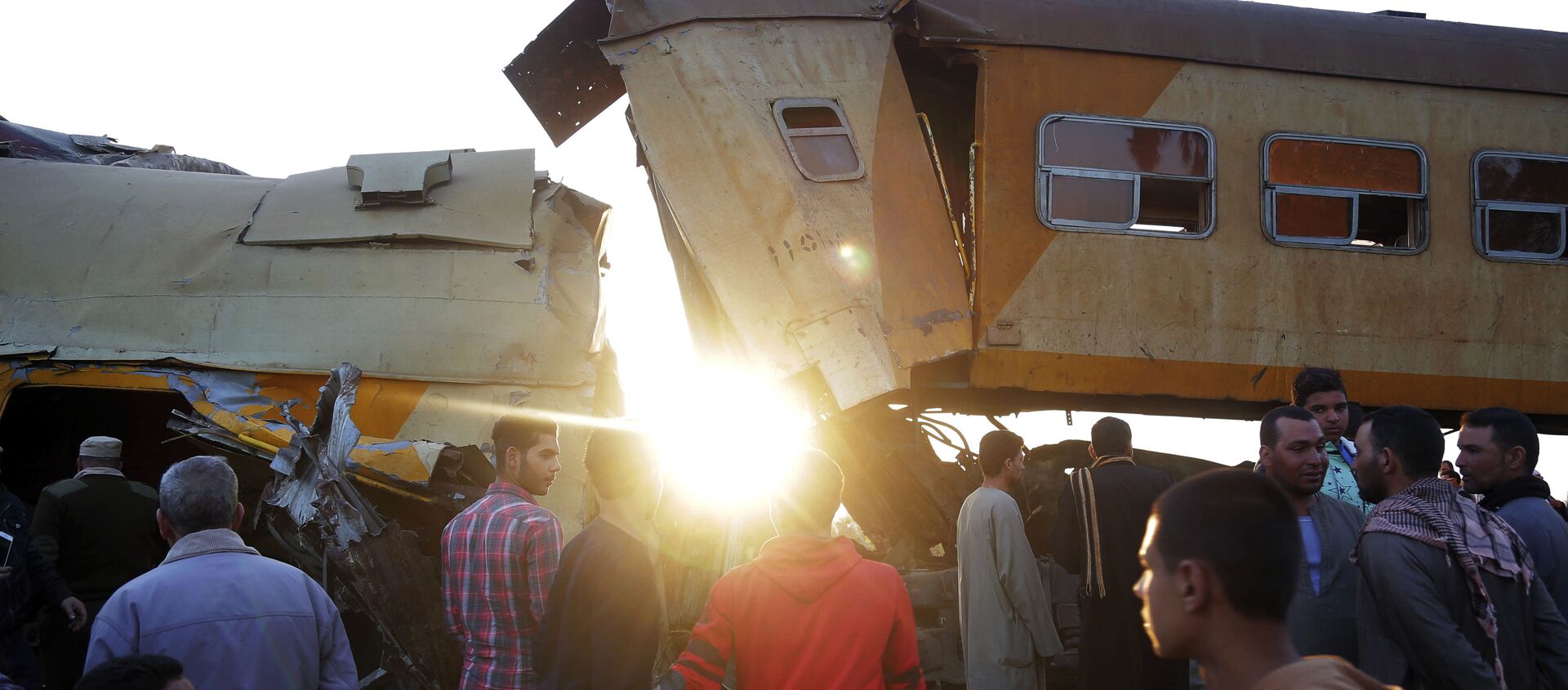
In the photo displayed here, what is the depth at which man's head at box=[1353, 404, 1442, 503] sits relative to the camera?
3588 mm

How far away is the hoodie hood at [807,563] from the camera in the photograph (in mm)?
3295

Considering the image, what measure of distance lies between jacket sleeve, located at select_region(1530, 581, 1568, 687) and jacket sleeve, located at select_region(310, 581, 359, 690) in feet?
12.5

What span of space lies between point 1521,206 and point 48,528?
9825 millimetres

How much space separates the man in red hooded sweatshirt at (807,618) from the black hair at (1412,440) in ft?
5.52

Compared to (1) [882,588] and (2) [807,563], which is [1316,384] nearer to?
(1) [882,588]

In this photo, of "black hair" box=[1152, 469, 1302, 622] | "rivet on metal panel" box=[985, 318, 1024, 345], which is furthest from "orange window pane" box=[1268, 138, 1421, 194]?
"black hair" box=[1152, 469, 1302, 622]

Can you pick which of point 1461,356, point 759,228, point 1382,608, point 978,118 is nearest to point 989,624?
point 1382,608

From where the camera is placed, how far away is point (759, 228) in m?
6.97

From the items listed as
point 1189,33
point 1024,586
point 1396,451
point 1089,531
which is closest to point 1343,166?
point 1189,33

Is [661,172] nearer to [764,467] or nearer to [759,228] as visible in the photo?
[759,228]

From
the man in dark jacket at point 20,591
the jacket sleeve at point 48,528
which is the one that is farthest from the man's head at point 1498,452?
the jacket sleeve at point 48,528

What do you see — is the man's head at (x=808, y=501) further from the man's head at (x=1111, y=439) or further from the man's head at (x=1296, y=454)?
the man's head at (x=1111, y=439)

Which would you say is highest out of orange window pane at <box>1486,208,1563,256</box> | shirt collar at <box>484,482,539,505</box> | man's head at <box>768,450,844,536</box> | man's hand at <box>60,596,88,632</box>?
orange window pane at <box>1486,208,1563,256</box>

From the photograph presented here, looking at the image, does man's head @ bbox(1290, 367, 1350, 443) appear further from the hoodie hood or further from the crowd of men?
the hoodie hood
